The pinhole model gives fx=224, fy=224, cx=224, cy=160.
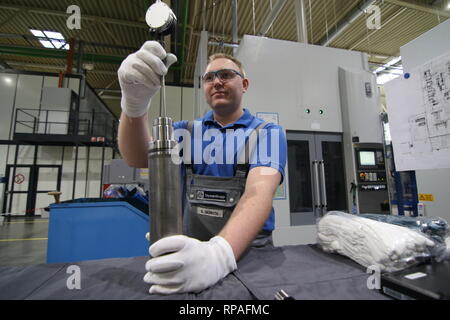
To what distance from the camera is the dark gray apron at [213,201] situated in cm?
82

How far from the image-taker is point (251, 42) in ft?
6.86

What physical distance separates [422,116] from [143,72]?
63.4 inches

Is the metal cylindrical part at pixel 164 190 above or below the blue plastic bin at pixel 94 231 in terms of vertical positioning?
above

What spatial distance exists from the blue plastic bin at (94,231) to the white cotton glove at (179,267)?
169 cm

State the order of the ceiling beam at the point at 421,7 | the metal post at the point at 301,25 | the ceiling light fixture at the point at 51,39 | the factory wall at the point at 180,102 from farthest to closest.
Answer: the factory wall at the point at 180,102 < the ceiling light fixture at the point at 51,39 < the ceiling beam at the point at 421,7 < the metal post at the point at 301,25

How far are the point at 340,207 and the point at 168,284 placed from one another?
2190 mm

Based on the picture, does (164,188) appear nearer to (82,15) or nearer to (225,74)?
(225,74)

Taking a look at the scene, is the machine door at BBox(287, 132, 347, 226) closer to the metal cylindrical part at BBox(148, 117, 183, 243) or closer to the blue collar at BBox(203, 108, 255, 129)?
the blue collar at BBox(203, 108, 255, 129)

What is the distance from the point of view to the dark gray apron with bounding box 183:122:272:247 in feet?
2.69

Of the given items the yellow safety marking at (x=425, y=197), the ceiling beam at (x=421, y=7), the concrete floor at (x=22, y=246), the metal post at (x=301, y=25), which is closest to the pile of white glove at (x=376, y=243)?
the yellow safety marking at (x=425, y=197)

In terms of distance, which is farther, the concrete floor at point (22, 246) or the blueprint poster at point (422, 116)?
the concrete floor at point (22, 246)

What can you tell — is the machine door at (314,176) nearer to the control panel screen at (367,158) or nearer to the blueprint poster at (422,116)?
the control panel screen at (367,158)

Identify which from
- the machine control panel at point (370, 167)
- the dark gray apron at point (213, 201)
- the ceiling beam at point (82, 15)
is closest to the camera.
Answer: the dark gray apron at point (213, 201)
